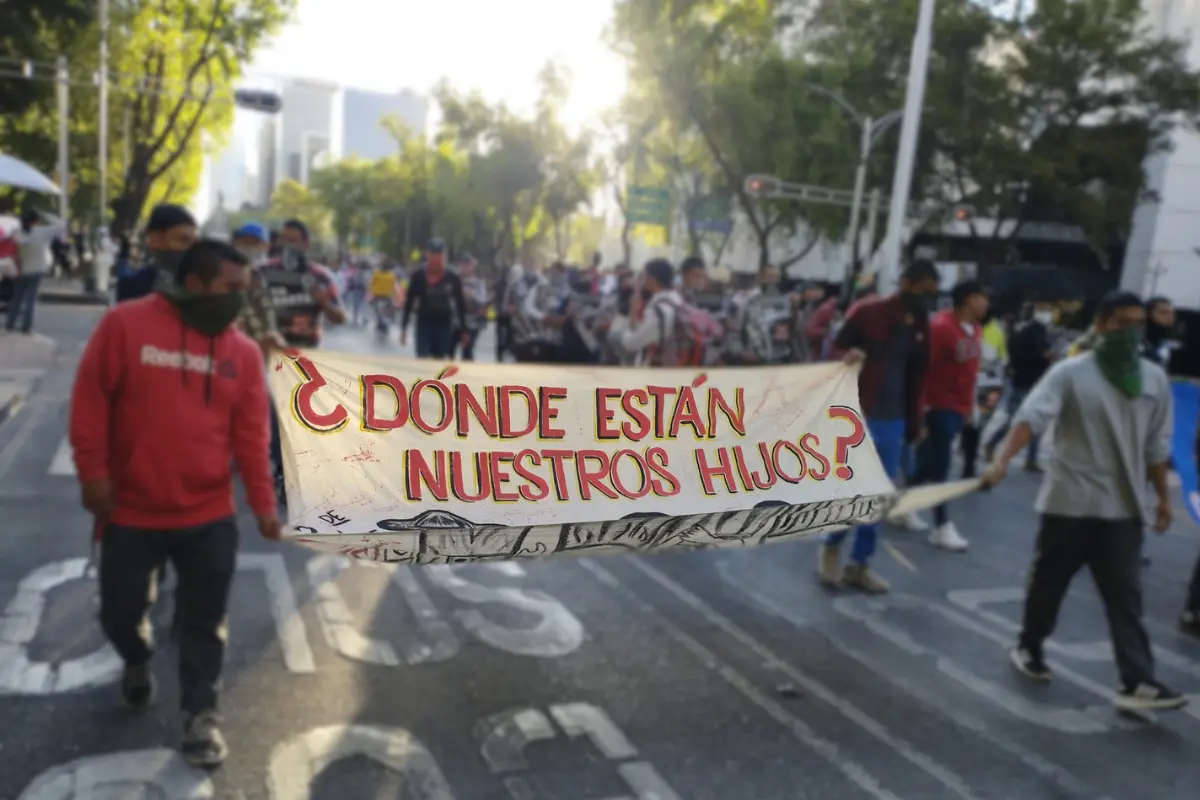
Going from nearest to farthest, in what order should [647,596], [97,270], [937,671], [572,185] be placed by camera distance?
[937,671], [647,596], [97,270], [572,185]

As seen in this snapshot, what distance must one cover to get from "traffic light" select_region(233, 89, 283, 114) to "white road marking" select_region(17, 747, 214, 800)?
27184mm

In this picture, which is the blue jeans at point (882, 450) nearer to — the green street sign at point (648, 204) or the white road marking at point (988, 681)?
the white road marking at point (988, 681)

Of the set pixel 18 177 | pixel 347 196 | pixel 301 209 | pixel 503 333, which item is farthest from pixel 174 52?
pixel 301 209

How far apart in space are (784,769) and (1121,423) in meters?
2.31

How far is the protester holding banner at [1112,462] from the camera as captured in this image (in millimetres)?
4848

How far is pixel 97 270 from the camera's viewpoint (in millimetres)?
25547

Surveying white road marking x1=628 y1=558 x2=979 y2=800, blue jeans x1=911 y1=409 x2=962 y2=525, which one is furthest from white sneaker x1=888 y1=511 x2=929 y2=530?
white road marking x1=628 y1=558 x2=979 y2=800

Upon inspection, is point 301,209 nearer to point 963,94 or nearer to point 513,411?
point 963,94

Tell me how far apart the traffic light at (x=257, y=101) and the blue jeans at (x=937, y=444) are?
24800 mm

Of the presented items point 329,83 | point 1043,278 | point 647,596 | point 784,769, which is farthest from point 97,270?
point 1043,278

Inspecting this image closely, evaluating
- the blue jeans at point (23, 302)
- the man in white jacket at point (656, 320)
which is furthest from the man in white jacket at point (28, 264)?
the man in white jacket at point (656, 320)

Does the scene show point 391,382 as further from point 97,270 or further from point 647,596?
point 97,270

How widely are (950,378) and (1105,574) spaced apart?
2.76m

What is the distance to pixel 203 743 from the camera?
3787 mm
